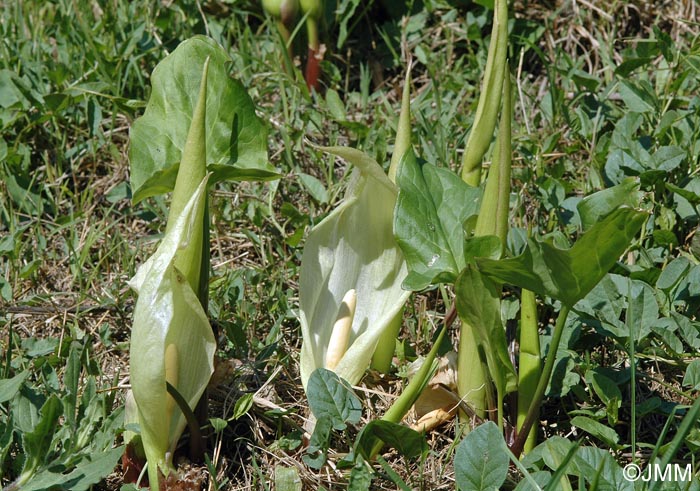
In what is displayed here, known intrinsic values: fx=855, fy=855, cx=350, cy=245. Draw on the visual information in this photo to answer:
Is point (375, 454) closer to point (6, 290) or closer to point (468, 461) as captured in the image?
point (468, 461)

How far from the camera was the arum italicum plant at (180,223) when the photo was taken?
3.68 feet

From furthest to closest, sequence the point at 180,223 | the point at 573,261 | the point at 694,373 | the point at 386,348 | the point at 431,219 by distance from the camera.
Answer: the point at 386,348 < the point at 694,373 < the point at 431,219 < the point at 180,223 < the point at 573,261

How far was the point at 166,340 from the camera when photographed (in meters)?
1.16

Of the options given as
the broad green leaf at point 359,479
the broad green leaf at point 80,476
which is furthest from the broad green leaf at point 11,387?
the broad green leaf at point 359,479

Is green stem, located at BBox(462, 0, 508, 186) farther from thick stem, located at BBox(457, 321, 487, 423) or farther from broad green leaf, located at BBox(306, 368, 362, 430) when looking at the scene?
broad green leaf, located at BBox(306, 368, 362, 430)

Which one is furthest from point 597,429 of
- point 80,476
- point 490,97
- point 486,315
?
point 80,476

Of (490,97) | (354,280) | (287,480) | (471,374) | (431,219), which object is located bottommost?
(287,480)

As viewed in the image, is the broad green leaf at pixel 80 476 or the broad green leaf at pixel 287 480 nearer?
the broad green leaf at pixel 80 476

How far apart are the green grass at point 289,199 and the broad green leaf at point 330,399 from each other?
0.10 meters

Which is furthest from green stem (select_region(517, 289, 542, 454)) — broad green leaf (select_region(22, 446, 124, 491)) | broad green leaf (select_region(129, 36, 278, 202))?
broad green leaf (select_region(22, 446, 124, 491))

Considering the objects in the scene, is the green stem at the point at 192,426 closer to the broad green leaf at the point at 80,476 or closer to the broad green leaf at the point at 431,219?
the broad green leaf at the point at 80,476

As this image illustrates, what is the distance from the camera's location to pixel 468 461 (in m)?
1.18

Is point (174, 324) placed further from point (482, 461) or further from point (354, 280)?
point (482, 461)

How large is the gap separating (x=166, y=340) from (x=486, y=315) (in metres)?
0.44
